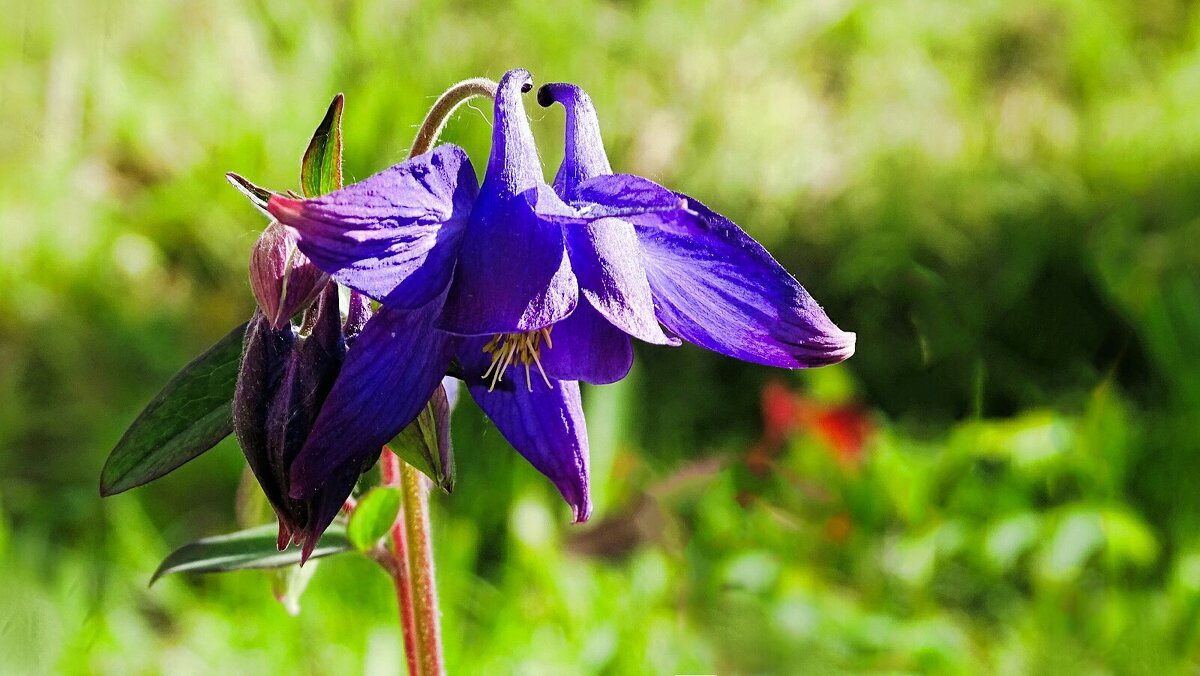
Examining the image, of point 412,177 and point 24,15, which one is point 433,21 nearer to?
point 24,15

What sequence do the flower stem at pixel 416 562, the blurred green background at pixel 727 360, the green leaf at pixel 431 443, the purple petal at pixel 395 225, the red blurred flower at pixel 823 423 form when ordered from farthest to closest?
the red blurred flower at pixel 823 423 < the blurred green background at pixel 727 360 < the flower stem at pixel 416 562 < the green leaf at pixel 431 443 < the purple petal at pixel 395 225

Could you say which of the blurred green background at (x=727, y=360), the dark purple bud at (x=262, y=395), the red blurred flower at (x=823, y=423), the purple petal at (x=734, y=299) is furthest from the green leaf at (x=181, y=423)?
the red blurred flower at (x=823, y=423)

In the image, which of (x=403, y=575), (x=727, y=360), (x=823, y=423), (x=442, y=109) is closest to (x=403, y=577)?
(x=403, y=575)

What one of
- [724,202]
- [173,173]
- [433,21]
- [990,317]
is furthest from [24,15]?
[990,317]

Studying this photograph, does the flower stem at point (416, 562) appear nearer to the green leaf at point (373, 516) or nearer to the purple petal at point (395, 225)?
the green leaf at point (373, 516)

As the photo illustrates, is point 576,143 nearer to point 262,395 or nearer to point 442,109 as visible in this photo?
point 442,109
